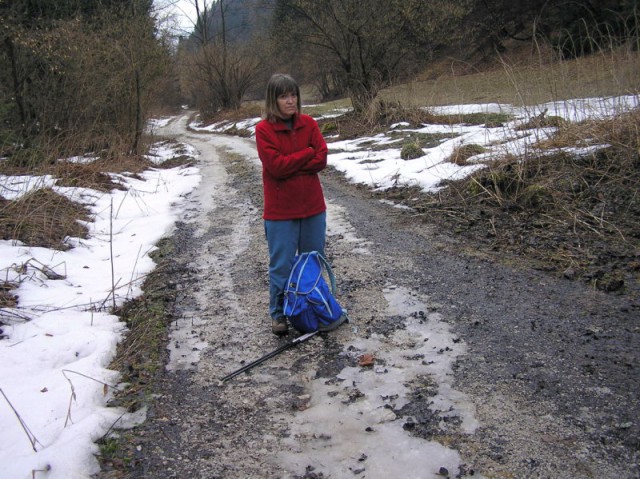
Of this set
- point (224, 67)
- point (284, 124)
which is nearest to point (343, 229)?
point (284, 124)

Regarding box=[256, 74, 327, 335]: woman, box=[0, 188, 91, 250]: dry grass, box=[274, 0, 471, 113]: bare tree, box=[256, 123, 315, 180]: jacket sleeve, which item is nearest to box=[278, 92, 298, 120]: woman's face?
box=[256, 74, 327, 335]: woman

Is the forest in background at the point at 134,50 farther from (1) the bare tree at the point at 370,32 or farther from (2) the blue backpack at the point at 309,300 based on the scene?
(2) the blue backpack at the point at 309,300

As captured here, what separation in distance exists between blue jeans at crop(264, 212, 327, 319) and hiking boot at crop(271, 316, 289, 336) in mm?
40

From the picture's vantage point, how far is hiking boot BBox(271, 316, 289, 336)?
368 centimetres

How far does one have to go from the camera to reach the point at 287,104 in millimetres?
3416

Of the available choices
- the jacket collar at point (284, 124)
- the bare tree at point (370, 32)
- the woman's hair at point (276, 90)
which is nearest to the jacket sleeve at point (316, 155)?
the jacket collar at point (284, 124)

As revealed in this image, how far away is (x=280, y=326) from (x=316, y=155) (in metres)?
1.27

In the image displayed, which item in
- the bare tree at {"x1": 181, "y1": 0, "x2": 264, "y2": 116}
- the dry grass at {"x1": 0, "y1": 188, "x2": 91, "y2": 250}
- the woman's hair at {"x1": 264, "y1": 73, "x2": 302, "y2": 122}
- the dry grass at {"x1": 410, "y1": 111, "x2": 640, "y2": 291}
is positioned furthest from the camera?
the bare tree at {"x1": 181, "y1": 0, "x2": 264, "y2": 116}

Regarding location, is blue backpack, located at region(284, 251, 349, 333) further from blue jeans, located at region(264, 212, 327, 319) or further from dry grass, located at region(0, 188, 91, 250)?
dry grass, located at region(0, 188, 91, 250)

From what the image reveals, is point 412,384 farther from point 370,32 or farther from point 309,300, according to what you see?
point 370,32

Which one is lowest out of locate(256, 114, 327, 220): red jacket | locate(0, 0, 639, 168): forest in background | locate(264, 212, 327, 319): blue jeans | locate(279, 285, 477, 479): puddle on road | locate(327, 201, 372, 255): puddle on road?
locate(279, 285, 477, 479): puddle on road

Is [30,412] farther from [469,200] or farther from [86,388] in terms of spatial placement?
[469,200]

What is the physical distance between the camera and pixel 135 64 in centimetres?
1389

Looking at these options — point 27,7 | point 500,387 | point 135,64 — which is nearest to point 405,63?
point 135,64
